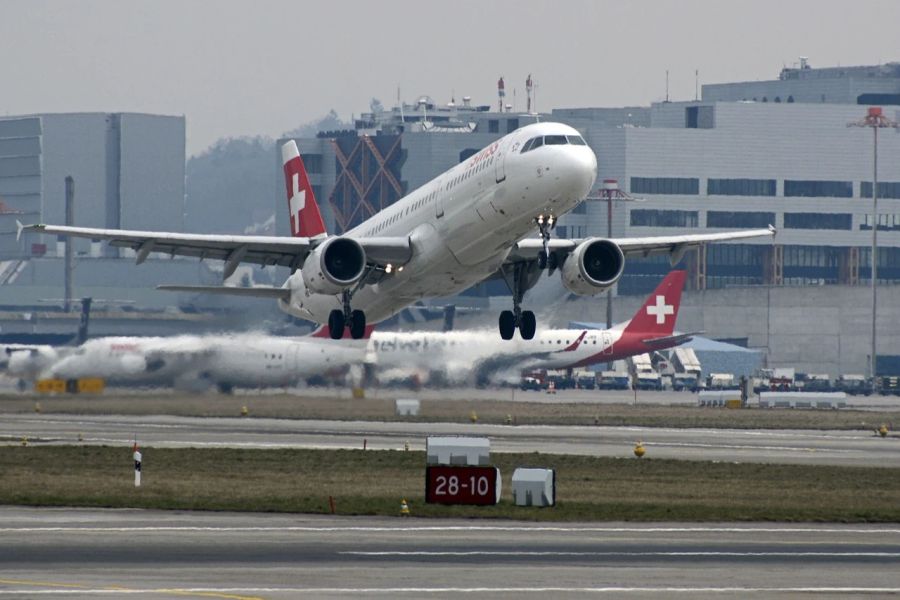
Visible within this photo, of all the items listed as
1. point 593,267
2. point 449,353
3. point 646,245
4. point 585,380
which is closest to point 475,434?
point 449,353

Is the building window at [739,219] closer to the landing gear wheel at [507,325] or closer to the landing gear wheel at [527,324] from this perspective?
the landing gear wheel at [507,325]

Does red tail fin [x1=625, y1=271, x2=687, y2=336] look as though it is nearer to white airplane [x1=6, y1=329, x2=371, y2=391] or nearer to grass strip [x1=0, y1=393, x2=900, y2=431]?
grass strip [x1=0, y1=393, x2=900, y2=431]

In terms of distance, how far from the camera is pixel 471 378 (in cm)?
6738

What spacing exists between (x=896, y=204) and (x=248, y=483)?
522 feet

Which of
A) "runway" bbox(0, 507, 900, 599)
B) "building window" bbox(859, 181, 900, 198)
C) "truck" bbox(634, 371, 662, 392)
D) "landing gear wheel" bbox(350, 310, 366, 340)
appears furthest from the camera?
"building window" bbox(859, 181, 900, 198)

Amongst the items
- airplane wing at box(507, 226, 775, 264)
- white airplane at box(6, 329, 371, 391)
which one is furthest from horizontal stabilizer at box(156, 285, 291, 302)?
airplane wing at box(507, 226, 775, 264)

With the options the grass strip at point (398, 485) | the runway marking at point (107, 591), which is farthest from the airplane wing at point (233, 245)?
the runway marking at point (107, 591)

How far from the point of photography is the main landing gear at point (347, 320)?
55.2 meters

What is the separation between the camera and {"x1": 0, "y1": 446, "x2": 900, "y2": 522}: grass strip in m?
35.4

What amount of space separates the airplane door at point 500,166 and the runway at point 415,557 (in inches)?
646

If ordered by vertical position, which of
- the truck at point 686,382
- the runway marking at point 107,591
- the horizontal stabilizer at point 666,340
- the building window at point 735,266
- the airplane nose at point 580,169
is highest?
the building window at point 735,266

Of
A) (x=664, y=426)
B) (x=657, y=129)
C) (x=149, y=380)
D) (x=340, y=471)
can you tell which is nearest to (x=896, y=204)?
(x=657, y=129)

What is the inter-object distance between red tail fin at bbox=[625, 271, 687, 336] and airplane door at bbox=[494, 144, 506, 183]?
60190 mm

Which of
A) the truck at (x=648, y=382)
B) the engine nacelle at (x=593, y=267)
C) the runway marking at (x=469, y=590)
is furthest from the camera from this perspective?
the truck at (x=648, y=382)
